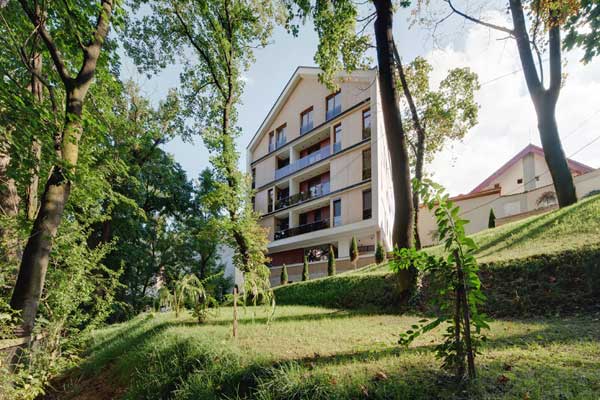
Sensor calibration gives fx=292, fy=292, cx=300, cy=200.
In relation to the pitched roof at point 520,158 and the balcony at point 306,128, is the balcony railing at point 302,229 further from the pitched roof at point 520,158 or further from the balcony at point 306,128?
the pitched roof at point 520,158

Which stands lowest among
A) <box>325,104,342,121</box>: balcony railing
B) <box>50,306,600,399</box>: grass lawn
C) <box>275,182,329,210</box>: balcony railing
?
<box>50,306,600,399</box>: grass lawn

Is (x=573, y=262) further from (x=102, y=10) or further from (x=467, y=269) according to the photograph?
(x=102, y=10)

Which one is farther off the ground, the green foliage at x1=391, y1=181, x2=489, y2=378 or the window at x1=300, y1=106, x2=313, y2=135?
the window at x1=300, y1=106, x2=313, y2=135

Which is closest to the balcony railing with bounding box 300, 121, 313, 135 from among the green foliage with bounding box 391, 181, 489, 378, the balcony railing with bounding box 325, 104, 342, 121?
the balcony railing with bounding box 325, 104, 342, 121

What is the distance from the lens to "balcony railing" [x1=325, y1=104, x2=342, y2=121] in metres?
21.5

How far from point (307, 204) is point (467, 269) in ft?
65.7

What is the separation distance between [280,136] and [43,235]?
77.6 ft

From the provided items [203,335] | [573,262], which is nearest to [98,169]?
[203,335]

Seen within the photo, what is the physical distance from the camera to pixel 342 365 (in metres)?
2.95

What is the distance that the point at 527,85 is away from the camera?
10.4 metres

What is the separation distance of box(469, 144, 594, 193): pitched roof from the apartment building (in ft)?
39.1

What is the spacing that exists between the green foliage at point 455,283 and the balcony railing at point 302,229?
1839 centimetres

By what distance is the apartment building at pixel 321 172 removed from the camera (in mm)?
18453

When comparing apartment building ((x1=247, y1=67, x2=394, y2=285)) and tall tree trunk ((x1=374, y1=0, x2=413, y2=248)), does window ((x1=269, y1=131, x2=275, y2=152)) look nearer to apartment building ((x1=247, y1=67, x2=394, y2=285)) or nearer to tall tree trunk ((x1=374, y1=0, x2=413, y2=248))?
apartment building ((x1=247, y1=67, x2=394, y2=285))
